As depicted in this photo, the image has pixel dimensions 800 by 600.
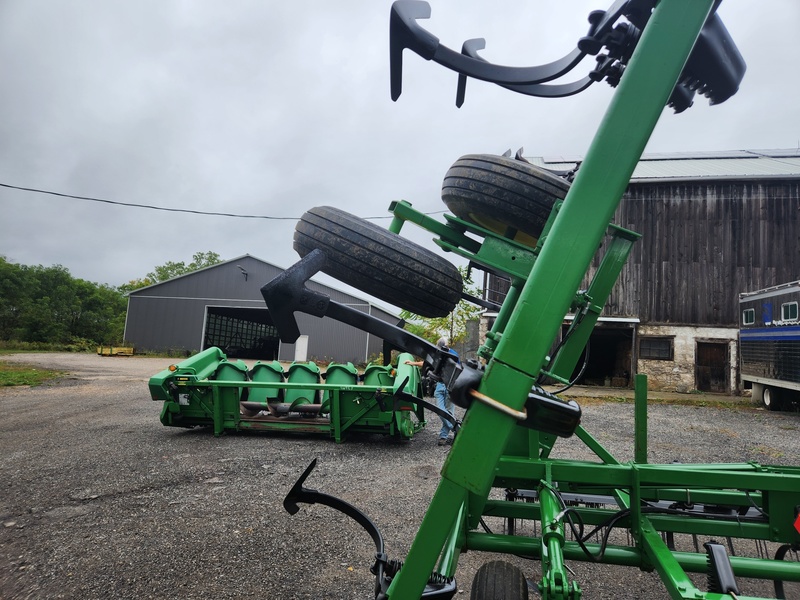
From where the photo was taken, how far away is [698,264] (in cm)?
1612

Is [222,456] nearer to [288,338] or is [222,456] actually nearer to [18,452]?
[18,452]

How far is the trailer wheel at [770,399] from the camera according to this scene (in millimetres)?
11688

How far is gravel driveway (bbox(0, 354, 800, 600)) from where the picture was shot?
295 centimetres

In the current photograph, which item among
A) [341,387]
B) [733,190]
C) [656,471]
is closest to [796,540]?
[656,471]

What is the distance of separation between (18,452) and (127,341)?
2589 cm

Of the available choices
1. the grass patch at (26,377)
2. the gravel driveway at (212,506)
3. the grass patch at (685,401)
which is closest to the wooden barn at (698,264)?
the grass patch at (685,401)

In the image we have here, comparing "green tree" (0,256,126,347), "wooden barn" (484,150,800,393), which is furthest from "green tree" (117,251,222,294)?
"wooden barn" (484,150,800,393)

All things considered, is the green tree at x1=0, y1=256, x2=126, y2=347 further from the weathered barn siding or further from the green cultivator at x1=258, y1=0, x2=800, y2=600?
the green cultivator at x1=258, y1=0, x2=800, y2=600

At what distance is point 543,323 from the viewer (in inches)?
46.6

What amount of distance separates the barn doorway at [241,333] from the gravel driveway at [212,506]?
22074 millimetres

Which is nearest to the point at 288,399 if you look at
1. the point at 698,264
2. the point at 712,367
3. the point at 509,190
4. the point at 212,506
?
the point at 212,506

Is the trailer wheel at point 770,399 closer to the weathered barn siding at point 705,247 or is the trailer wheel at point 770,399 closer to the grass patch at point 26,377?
the weathered barn siding at point 705,247

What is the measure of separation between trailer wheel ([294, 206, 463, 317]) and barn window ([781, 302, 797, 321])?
11.8 metres

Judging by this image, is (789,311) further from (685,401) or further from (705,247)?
(705,247)
